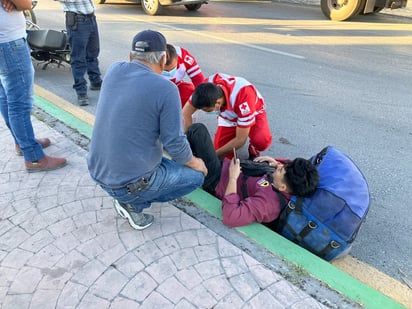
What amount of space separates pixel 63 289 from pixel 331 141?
2875 mm

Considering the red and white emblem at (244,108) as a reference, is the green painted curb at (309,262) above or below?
below

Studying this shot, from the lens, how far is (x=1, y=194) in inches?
110

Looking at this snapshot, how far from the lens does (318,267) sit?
2225 mm

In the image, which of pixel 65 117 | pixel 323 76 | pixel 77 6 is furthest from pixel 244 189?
pixel 323 76

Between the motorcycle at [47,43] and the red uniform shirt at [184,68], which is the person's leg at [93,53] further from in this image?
the red uniform shirt at [184,68]

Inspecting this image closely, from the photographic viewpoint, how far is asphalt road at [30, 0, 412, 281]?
10.2ft

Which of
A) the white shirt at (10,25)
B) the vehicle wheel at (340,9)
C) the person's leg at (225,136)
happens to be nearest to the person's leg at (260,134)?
the person's leg at (225,136)

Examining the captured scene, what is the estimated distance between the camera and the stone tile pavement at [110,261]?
2029 millimetres

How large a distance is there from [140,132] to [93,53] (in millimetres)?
3043

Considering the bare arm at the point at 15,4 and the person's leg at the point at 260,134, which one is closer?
the bare arm at the point at 15,4

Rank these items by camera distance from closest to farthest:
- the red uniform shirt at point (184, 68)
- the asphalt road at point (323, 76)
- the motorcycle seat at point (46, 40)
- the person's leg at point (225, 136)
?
the asphalt road at point (323, 76), the person's leg at point (225, 136), the red uniform shirt at point (184, 68), the motorcycle seat at point (46, 40)

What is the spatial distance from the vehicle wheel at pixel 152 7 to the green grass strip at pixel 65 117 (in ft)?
21.3

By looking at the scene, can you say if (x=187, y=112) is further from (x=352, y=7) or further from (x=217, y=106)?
(x=352, y=7)

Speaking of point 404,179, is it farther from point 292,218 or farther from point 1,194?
point 1,194
